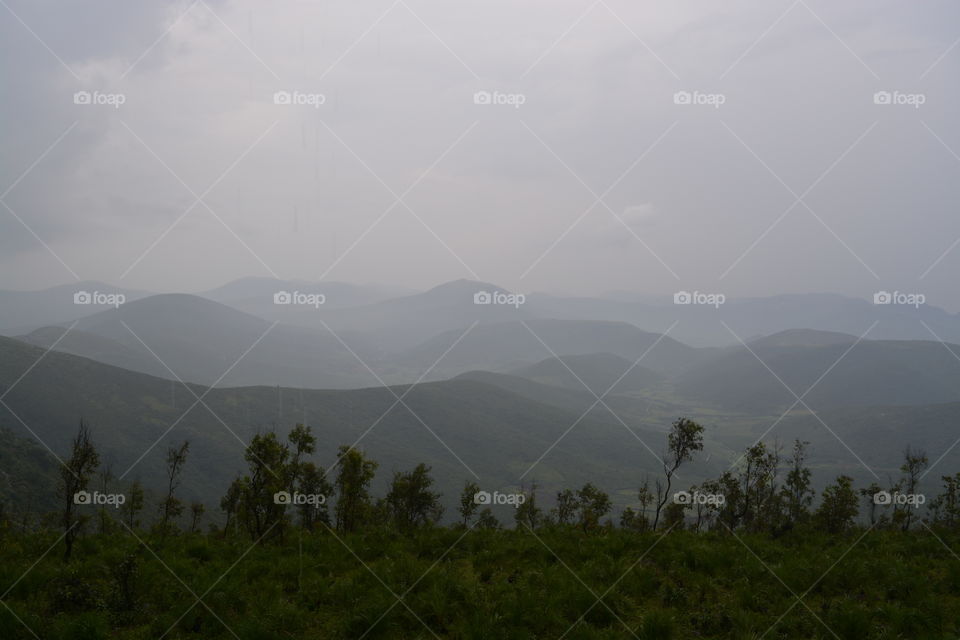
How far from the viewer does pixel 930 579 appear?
48.3 ft

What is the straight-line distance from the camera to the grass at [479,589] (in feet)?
38.0

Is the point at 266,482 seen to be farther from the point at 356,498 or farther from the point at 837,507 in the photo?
the point at 837,507

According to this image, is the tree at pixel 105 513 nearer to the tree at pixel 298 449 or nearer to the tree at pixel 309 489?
the tree at pixel 309 489

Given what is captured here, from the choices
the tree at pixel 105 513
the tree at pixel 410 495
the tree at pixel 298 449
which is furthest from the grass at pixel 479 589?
the tree at pixel 410 495

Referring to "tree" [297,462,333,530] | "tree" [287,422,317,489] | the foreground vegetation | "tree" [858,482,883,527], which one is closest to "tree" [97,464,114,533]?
"tree" [297,462,333,530]

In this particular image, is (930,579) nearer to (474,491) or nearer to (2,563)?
(2,563)

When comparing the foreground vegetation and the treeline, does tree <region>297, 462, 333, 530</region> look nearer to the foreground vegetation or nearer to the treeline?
the treeline

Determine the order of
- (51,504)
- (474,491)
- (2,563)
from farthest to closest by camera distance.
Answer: (51,504), (474,491), (2,563)

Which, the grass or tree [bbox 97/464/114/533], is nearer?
the grass

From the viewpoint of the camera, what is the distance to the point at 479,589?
13.4 meters

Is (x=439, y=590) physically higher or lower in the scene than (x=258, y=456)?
lower

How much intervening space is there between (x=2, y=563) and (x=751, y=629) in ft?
66.6

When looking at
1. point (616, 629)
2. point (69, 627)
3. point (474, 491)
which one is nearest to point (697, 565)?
point (616, 629)

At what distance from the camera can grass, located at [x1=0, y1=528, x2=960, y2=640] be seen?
11.6m
